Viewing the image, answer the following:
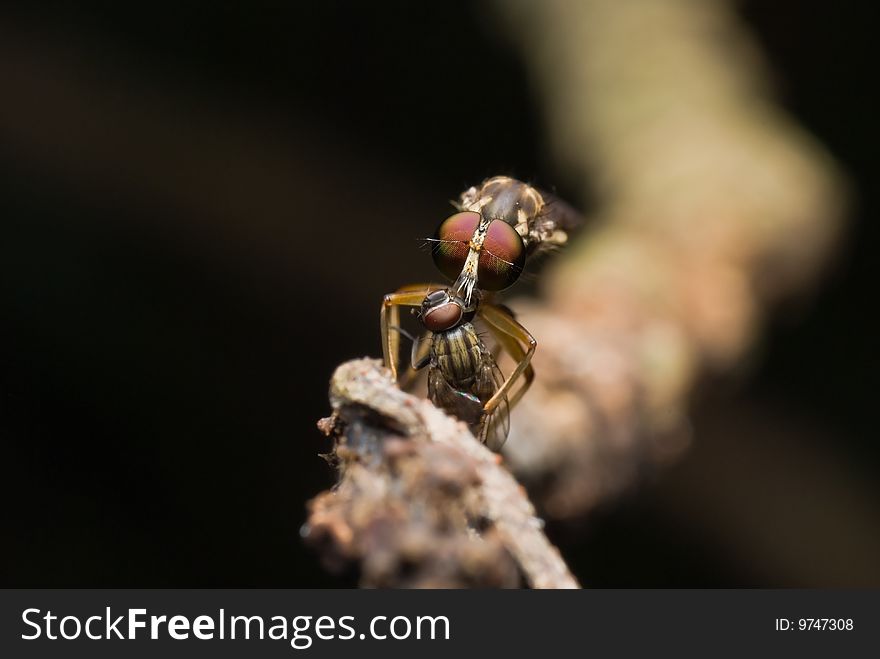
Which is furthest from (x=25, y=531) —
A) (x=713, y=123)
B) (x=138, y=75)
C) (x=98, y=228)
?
(x=713, y=123)

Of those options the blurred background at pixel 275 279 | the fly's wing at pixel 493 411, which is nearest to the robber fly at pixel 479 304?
the fly's wing at pixel 493 411

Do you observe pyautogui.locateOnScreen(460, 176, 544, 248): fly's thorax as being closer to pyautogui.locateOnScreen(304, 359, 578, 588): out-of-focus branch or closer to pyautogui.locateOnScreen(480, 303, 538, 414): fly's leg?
pyautogui.locateOnScreen(480, 303, 538, 414): fly's leg

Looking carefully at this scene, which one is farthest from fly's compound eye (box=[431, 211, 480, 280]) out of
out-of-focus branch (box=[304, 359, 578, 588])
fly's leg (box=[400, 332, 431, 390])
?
out-of-focus branch (box=[304, 359, 578, 588])

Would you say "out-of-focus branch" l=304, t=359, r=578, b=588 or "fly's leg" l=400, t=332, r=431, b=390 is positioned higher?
"fly's leg" l=400, t=332, r=431, b=390

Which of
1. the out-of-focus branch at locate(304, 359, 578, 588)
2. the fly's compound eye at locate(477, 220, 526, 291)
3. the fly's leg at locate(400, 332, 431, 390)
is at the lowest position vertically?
the out-of-focus branch at locate(304, 359, 578, 588)

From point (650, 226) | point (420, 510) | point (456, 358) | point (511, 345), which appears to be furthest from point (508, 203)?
point (420, 510)

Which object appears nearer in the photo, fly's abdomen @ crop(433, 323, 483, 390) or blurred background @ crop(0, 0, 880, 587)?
fly's abdomen @ crop(433, 323, 483, 390)

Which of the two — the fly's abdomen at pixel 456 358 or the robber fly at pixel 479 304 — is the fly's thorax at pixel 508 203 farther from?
the fly's abdomen at pixel 456 358

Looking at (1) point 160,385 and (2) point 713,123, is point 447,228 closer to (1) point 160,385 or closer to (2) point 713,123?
(1) point 160,385
